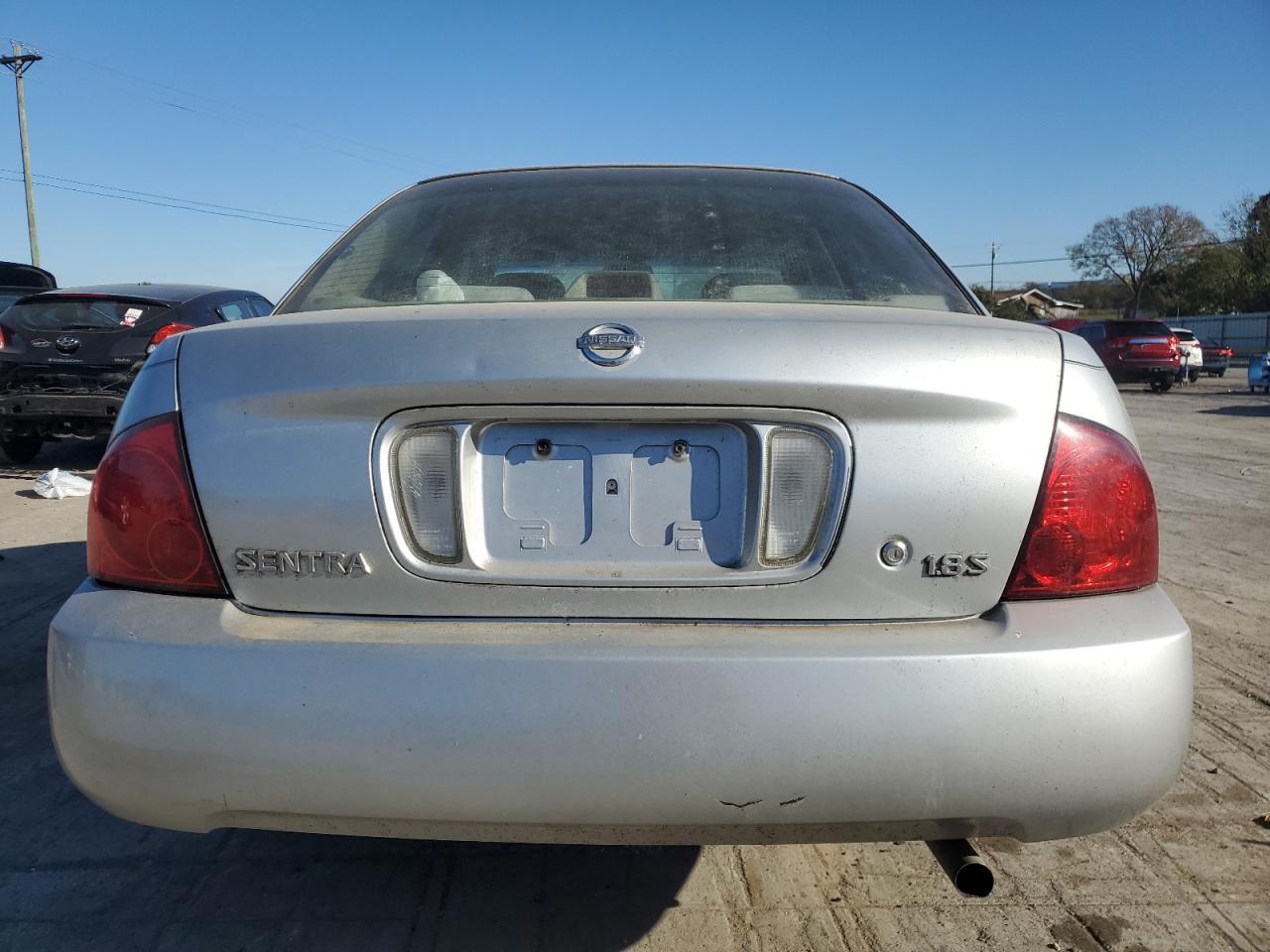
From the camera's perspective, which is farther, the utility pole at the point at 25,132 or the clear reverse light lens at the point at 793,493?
the utility pole at the point at 25,132

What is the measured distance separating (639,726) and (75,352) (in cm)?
831

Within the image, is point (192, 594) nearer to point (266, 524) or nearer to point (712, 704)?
point (266, 524)

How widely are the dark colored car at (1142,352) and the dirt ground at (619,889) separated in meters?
22.9

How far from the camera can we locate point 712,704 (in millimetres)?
1501

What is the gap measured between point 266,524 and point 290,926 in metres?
1.01

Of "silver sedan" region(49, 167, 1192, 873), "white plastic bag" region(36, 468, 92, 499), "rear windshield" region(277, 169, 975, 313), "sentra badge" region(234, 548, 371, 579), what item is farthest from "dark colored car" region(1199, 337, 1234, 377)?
"sentra badge" region(234, 548, 371, 579)

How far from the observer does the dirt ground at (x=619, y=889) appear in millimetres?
2084

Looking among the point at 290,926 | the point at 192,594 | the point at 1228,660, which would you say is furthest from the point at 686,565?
the point at 1228,660

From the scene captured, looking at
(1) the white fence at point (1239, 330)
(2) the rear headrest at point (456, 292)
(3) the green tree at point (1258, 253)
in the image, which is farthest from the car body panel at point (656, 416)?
(3) the green tree at point (1258, 253)

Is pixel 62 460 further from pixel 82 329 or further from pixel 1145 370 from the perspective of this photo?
pixel 1145 370

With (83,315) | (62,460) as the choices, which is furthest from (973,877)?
(62,460)

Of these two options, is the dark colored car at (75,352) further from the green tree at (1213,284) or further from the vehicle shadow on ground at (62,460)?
the green tree at (1213,284)

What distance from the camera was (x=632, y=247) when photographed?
94.6 inches

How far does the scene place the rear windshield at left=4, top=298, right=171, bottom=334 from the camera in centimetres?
838
